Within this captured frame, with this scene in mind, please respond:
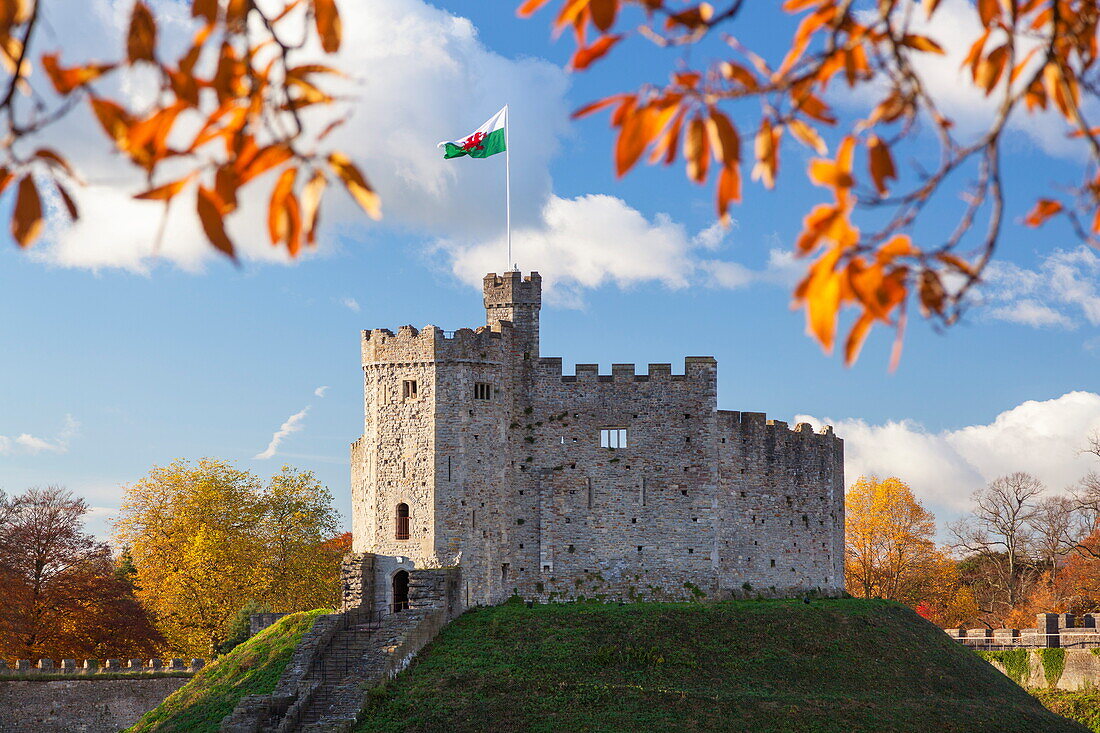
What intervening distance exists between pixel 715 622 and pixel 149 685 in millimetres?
23391

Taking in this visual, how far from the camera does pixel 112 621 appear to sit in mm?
56312

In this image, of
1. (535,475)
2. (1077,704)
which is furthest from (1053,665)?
(535,475)

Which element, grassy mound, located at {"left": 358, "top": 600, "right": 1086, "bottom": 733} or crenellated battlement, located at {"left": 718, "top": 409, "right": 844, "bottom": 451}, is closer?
grassy mound, located at {"left": 358, "top": 600, "right": 1086, "bottom": 733}

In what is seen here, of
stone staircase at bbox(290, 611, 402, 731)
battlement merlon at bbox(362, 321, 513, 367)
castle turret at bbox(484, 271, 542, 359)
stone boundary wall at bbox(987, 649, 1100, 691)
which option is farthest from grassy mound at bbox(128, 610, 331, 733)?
stone boundary wall at bbox(987, 649, 1100, 691)

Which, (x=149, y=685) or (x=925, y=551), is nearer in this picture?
(x=149, y=685)

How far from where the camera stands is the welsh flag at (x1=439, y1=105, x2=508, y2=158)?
46000 mm

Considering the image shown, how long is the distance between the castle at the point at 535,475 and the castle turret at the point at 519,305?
52mm

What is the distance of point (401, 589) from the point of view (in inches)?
1641

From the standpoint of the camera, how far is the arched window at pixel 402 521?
41812 mm

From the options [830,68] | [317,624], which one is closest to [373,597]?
[317,624]

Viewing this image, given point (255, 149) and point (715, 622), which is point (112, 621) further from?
point (255, 149)

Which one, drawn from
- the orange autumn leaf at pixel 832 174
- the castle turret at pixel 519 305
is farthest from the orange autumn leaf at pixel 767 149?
the castle turret at pixel 519 305

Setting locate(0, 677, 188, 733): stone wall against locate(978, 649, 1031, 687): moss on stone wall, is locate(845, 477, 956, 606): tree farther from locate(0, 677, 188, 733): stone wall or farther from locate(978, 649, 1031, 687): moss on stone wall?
locate(0, 677, 188, 733): stone wall

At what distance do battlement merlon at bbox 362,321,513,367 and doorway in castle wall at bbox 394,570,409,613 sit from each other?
722 centimetres
